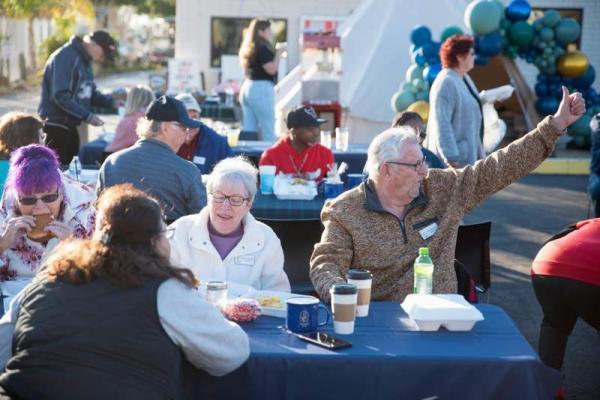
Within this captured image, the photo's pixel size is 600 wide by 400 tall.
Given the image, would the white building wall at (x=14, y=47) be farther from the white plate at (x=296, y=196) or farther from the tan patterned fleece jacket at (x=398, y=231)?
the tan patterned fleece jacket at (x=398, y=231)

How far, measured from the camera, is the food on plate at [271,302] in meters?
3.60

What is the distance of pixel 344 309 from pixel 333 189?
3.25 m

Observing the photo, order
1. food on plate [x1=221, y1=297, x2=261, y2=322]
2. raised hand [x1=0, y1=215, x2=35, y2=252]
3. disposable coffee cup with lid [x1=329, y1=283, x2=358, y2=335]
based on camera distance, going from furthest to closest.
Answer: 1. raised hand [x1=0, y1=215, x2=35, y2=252]
2. food on plate [x1=221, y1=297, x2=261, y2=322]
3. disposable coffee cup with lid [x1=329, y1=283, x2=358, y2=335]

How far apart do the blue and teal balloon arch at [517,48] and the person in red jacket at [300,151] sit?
5.78 meters

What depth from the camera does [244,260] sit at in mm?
4184

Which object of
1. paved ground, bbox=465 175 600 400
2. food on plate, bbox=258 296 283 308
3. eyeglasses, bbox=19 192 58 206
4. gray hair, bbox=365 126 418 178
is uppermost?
gray hair, bbox=365 126 418 178

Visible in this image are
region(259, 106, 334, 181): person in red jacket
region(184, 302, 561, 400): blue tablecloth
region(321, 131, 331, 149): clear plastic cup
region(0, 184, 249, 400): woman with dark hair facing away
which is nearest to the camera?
region(0, 184, 249, 400): woman with dark hair facing away

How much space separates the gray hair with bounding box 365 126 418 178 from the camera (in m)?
4.24

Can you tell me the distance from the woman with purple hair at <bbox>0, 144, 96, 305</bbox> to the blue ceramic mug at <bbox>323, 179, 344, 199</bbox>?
250 cm

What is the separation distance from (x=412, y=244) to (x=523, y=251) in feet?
14.5

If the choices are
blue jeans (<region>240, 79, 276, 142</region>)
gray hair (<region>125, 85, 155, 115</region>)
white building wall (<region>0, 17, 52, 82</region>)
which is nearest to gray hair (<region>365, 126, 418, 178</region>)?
gray hair (<region>125, 85, 155, 115</region>)

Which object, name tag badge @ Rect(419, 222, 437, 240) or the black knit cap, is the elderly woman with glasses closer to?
name tag badge @ Rect(419, 222, 437, 240)

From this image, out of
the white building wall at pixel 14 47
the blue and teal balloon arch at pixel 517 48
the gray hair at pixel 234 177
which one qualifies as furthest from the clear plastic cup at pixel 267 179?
the white building wall at pixel 14 47

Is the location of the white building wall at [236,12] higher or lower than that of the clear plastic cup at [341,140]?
higher
